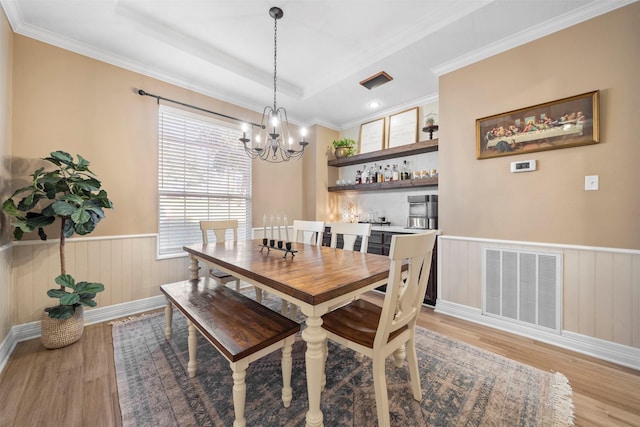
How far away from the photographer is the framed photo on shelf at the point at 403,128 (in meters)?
3.72

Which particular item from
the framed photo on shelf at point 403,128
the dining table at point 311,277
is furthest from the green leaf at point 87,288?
the framed photo on shelf at point 403,128

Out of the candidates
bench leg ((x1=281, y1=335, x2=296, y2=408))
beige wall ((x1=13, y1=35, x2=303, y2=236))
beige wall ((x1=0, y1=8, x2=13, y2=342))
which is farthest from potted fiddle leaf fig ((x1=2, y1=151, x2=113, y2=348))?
bench leg ((x1=281, y1=335, x2=296, y2=408))

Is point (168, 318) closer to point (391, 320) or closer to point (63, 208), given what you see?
point (63, 208)

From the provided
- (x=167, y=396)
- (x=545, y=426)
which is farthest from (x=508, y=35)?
(x=167, y=396)

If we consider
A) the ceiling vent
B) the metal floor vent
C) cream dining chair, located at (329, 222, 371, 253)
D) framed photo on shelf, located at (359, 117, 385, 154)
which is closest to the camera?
the metal floor vent

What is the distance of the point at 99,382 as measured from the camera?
1.69m

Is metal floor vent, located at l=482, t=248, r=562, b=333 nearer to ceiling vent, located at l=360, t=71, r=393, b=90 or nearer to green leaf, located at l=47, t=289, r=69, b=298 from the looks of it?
ceiling vent, located at l=360, t=71, r=393, b=90

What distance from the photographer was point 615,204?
6.40ft

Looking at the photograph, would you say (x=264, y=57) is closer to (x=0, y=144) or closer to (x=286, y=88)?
(x=286, y=88)

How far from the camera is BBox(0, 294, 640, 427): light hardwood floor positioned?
1408 mm

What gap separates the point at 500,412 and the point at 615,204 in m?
1.86

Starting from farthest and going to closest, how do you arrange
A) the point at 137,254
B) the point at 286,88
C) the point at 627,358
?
the point at 286,88 < the point at 137,254 < the point at 627,358

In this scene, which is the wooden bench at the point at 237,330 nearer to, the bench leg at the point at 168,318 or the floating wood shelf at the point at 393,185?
the bench leg at the point at 168,318

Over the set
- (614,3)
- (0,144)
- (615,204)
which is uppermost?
A: (614,3)
